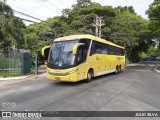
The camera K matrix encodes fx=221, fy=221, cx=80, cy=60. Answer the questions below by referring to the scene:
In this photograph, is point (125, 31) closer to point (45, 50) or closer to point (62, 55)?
point (45, 50)

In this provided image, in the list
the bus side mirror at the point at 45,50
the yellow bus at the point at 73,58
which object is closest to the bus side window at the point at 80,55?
the yellow bus at the point at 73,58

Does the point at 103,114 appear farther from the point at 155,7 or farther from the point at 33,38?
the point at 33,38

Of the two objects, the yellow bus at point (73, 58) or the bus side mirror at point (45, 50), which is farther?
the bus side mirror at point (45, 50)

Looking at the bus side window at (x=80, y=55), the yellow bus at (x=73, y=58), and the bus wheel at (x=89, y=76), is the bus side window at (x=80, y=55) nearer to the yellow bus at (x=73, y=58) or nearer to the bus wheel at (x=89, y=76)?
the yellow bus at (x=73, y=58)

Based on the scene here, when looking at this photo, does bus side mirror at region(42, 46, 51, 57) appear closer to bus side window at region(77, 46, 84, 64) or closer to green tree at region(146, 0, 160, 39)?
bus side window at region(77, 46, 84, 64)

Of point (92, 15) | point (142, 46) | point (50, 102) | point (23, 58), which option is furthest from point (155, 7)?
point (142, 46)

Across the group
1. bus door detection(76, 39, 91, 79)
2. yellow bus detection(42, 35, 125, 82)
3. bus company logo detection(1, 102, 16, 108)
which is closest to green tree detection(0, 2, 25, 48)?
yellow bus detection(42, 35, 125, 82)

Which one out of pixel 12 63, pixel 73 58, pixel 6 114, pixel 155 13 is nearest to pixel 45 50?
pixel 73 58

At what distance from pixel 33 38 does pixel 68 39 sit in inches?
1038

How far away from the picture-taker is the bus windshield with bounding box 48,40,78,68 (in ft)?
44.0

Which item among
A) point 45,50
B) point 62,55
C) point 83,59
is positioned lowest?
point 83,59

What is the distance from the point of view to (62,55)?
1366 centimetres

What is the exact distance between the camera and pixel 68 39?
47.4 ft

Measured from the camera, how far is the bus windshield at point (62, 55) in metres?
13.4
